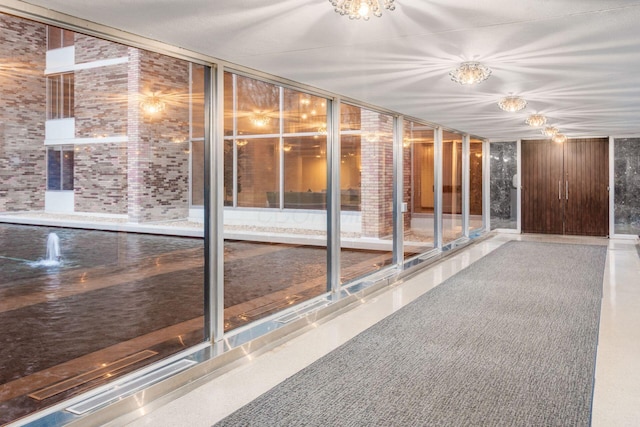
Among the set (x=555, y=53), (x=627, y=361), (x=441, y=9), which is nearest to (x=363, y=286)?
(x=627, y=361)

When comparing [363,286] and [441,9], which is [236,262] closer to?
[363,286]

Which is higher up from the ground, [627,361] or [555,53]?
[555,53]

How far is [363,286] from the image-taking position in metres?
5.70

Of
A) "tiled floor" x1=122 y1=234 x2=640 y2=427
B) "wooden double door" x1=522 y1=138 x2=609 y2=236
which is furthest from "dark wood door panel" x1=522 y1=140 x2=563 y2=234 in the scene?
"tiled floor" x1=122 y1=234 x2=640 y2=427

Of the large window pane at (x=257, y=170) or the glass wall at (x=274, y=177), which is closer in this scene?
the glass wall at (x=274, y=177)

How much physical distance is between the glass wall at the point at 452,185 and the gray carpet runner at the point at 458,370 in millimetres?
5031

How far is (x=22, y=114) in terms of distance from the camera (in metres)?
3.16

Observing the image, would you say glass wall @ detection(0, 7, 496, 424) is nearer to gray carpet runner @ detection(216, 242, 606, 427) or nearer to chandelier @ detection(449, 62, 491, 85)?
gray carpet runner @ detection(216, 242, 606, 427)

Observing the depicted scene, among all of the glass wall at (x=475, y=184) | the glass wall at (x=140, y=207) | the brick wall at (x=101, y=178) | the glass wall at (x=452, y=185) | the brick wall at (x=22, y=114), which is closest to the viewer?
the brick wall at (x=22, y=114)

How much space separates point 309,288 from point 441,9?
402 cm

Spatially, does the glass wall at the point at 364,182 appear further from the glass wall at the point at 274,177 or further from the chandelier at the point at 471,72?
the chandelier at the point at 471,72

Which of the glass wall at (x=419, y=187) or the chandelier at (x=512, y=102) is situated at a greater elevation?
the chandelier at (x=512, y=102)

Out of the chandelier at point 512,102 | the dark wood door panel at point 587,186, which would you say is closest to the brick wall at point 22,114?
the chandelier at point 512,102

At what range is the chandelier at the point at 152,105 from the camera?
264 inches
